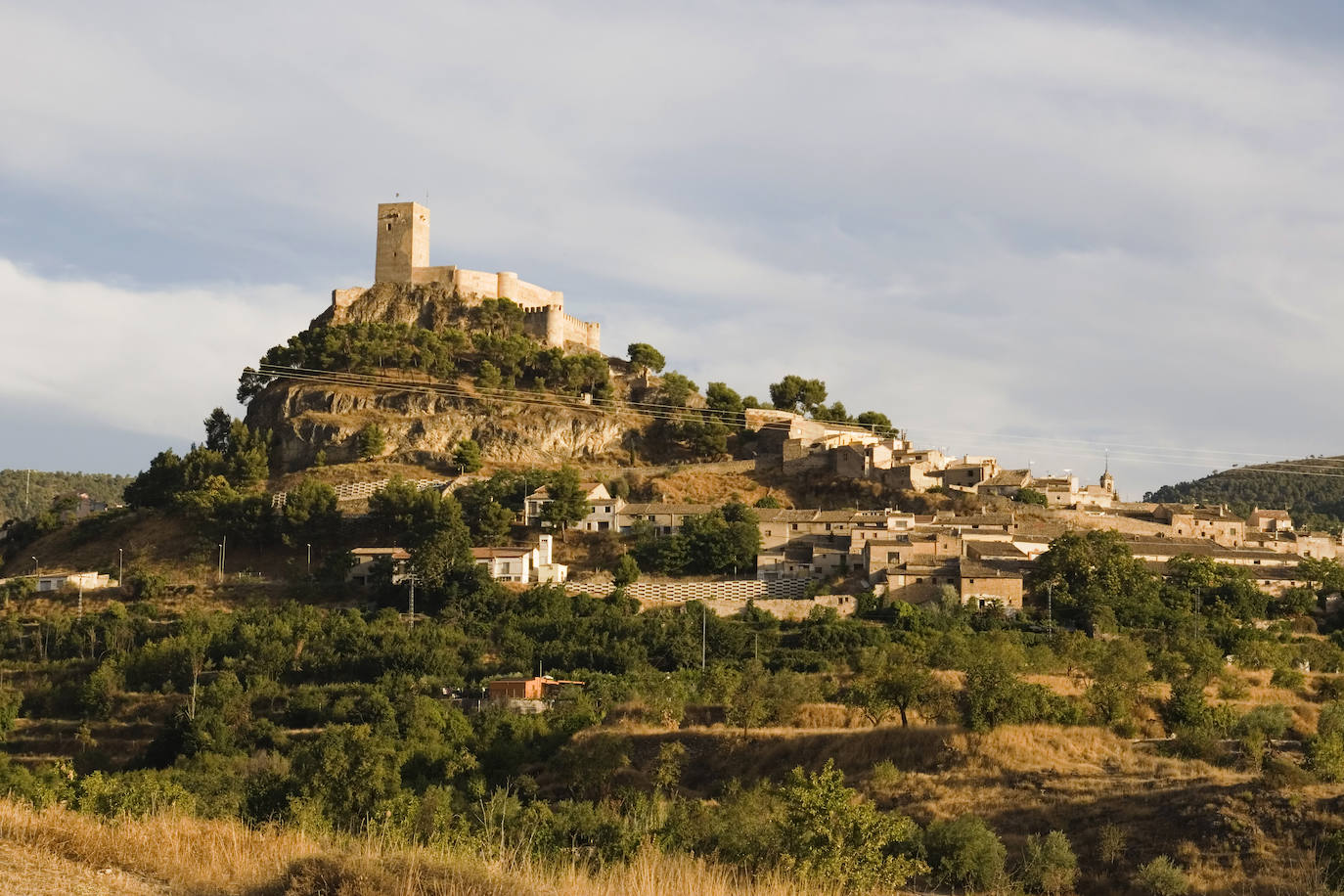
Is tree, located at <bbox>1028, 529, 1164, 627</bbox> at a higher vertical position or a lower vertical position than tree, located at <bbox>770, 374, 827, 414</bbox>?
lower

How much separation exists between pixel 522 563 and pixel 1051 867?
30623 millimetres

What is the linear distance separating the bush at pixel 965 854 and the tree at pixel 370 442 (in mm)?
44115

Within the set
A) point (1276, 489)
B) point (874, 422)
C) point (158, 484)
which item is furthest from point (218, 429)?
point (1276, 489)

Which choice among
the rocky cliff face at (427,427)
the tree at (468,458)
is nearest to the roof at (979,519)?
the rocky cliff face at (427,427)

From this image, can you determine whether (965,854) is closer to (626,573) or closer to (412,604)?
(626,573)

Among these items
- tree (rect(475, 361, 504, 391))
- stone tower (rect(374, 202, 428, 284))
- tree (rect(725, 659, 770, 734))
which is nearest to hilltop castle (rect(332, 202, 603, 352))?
stone tower (rect(374, 202, 428, 284))

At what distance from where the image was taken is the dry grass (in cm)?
877

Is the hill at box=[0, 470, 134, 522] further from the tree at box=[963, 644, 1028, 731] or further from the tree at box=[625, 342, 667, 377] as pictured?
the tree at box=[963, 644, 1028, 731]

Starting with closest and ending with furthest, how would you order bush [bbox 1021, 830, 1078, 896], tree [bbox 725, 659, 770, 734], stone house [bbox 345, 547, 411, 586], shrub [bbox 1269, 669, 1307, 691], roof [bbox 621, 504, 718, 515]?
bush [bbox 1021, 830, 1078, 896]
tree [bbox 725, 659, 770, 734]
shrub [bbox 1269, 669, 1307, 691]
stone house [bbox 345, 547, 411, 586]
roof [bbox 621, 504, 718, 515]

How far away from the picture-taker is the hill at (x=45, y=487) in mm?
120562

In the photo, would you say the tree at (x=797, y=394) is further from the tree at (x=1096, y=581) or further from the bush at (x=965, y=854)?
the bush at (x=965, y=854)

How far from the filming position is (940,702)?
3209 cm

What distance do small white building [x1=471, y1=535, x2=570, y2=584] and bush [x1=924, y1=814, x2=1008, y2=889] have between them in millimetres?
28424

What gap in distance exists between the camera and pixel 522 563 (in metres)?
50.0
